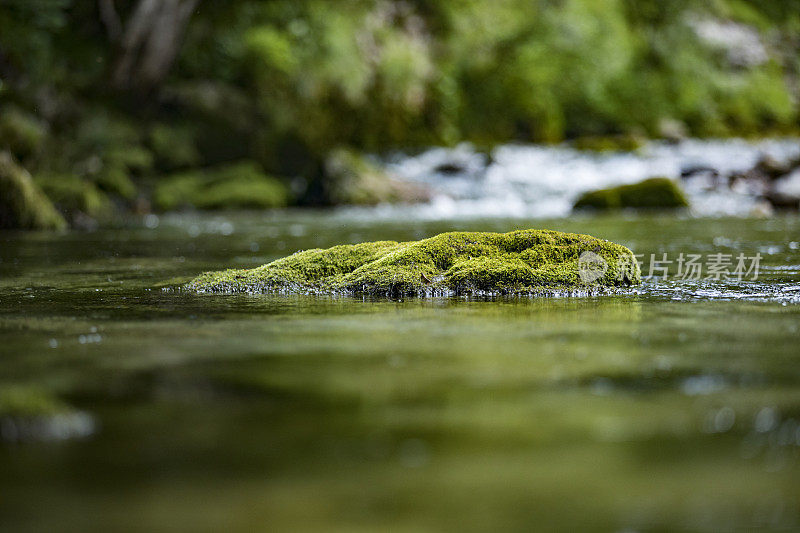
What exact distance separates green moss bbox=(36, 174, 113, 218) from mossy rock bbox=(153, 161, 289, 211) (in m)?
2.86

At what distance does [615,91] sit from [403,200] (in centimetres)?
1791

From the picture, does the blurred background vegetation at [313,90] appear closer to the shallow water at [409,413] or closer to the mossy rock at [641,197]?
the mossy rock at [641,197]

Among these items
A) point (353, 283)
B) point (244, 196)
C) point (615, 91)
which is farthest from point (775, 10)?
point (353, 283)

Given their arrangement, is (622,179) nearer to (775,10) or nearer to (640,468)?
(640,468)

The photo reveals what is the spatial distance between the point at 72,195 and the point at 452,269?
44.0 ft

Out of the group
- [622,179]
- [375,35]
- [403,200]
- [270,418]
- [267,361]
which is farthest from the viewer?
[375,35]

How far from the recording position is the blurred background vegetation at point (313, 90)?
2312 cm

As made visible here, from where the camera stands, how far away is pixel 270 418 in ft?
10.8

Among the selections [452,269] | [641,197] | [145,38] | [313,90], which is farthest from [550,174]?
[452,269]

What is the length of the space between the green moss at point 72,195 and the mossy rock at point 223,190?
2.86 meters

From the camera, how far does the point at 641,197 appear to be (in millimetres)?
20547

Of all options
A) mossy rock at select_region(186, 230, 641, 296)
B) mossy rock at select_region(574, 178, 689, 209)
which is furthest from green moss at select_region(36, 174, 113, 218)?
mossy rock at select_region(186, 230, 641, 296)

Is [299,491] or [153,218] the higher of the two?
[153,218]

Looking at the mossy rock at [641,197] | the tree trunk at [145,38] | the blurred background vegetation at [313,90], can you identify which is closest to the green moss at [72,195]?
the blurred background vegetation at [313,90]
